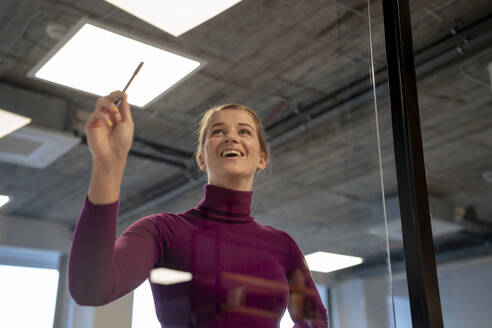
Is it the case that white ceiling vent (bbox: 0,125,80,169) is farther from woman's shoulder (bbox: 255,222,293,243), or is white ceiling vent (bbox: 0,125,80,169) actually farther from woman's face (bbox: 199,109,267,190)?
woman's shoulder (bbox: 255,222,293,243)

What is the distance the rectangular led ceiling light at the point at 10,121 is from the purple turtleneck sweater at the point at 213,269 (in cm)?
26

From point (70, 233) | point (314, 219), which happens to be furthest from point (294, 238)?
point (70, 233)

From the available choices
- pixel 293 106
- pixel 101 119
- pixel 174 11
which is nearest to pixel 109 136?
pixel 101 119

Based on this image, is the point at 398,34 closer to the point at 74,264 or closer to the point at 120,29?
the point at 120,29

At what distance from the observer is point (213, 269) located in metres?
0.83

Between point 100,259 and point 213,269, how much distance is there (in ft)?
0.74

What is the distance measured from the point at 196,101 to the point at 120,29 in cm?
20

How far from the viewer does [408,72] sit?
1489 millimetres

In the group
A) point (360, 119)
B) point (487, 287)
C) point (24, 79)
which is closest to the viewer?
point (24, 79)

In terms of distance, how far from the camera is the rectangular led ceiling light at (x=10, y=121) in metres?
0.88

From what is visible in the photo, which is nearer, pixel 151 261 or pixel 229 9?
pixel 151 261

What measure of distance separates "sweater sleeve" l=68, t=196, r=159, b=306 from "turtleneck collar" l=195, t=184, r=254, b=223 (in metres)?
0.16

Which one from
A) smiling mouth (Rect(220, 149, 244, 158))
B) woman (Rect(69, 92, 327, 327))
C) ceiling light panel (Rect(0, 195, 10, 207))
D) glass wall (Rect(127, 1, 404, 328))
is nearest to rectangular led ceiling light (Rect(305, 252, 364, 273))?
glass wall (Rect(127, 1, 404, 328))

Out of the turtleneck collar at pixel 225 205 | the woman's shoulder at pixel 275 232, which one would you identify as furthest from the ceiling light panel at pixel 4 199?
the woman's shoulder at pixel 275 232
